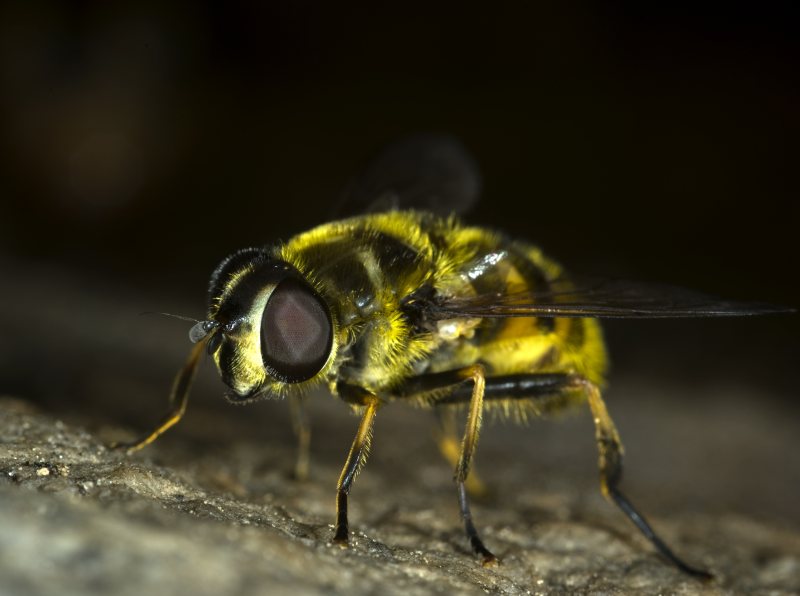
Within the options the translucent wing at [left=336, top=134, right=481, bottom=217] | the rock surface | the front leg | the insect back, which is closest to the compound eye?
the insect back

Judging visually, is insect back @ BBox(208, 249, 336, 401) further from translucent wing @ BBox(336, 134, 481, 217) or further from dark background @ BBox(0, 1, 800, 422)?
dark background @ BBox(0, 1, 800, 422)

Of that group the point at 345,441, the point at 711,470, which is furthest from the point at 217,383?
the point at 711,470

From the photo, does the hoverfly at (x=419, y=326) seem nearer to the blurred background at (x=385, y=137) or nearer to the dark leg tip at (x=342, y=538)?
the dark leg tip at (x=342, y=538)

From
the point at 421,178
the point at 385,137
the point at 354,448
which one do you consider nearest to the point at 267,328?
the point at 354,448

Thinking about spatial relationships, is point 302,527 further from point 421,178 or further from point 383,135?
point 383,135

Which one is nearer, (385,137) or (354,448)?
(354,448)

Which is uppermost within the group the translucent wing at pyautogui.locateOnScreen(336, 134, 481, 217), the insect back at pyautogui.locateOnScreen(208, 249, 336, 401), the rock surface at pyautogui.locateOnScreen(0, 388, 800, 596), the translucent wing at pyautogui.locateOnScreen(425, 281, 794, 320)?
the translucent wing at pyautogui.locateOnScreen(336, 134, 481, 217)

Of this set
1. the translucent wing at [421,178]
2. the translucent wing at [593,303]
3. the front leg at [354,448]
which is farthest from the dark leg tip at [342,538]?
the translucent wing at [421,178]

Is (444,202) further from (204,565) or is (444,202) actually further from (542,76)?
(542,76)
